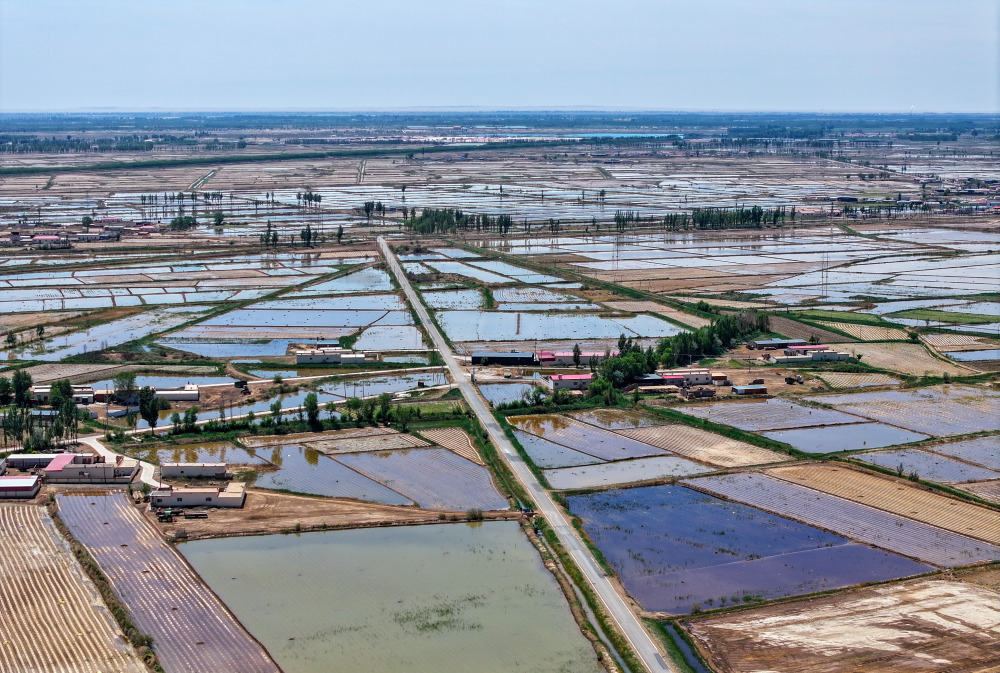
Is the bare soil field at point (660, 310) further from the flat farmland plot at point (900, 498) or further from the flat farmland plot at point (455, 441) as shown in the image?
the flat farmland plot at point (900, 498)

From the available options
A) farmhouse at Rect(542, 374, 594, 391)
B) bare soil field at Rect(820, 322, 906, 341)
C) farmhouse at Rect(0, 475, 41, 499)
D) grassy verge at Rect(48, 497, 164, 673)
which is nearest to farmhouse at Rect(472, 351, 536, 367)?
farmhouse at Rect(542, 374, 594, 391)

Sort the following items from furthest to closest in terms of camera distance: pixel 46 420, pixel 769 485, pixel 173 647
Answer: pixel 46 420, pixel 769 485, pixel 173 647

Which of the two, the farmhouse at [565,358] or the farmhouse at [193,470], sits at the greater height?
the farmhouse at [565,358]

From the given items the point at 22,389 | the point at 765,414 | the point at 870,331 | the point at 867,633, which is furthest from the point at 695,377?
the point at 22,389

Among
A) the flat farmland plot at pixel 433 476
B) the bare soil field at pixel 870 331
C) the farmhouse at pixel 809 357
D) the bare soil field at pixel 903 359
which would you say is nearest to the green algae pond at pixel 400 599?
the flat farmland plot at pixel 433 476

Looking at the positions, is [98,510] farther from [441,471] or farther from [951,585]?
[951,585]

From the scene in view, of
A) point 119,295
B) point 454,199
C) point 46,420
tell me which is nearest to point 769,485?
point 46,420

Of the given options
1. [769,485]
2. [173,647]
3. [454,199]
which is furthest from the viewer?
[454,199]
